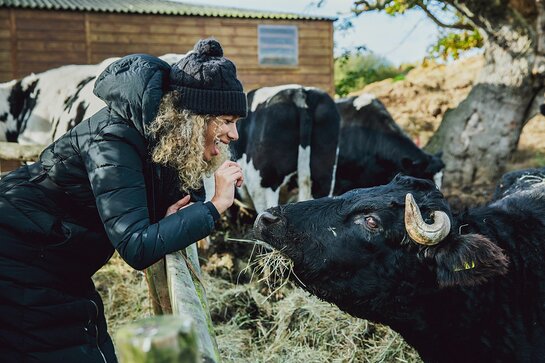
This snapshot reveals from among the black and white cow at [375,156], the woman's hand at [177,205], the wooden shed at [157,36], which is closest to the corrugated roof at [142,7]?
the wooden shed at [157,36]

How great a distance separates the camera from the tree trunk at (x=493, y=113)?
35.7ft

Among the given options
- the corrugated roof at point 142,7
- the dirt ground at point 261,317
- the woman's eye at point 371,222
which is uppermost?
the corrugated roof at point 142,7

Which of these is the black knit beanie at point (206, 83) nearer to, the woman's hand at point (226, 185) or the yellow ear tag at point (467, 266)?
the woman's hand at point (226, 185)

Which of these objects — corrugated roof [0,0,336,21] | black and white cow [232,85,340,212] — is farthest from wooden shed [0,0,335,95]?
black and white cow [232,85,340,212]

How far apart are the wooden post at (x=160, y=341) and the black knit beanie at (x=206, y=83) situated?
1750mm

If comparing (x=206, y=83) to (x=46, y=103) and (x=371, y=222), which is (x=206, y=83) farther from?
(x=46, y=103)

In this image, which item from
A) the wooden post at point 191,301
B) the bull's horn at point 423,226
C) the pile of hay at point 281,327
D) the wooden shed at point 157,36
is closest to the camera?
the wooden post at point 191,301

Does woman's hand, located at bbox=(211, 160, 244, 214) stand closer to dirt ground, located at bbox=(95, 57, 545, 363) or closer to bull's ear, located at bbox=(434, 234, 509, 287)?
dirt ground, located at bbox=(95, 57, 545, 363)

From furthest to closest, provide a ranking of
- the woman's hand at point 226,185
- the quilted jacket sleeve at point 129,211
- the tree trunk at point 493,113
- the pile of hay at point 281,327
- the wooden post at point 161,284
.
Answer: the tree trunk at point 493,113, the pile of hay at point 281,327, the wooden post at point 161,284, the woman's hand at point 226,185, the quilted jacket sleeve at point 129,211

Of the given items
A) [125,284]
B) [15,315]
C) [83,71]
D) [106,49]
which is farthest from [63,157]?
[106,49]

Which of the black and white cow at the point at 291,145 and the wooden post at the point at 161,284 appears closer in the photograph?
the wooden post at the point at 161,284

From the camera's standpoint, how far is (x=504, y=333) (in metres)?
2.97

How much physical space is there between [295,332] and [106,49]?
14608 mm

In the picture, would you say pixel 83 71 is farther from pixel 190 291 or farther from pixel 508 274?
pixel 508 274
